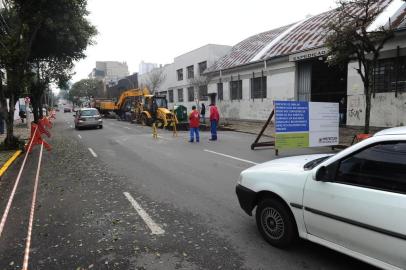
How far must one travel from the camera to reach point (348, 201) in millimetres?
3447

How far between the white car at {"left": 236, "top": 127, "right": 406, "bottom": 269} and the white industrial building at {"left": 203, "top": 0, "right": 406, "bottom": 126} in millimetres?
12574

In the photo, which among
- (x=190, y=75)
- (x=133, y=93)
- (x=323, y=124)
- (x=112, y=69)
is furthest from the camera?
(x=112, y=69)

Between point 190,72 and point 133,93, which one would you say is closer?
point 133,93

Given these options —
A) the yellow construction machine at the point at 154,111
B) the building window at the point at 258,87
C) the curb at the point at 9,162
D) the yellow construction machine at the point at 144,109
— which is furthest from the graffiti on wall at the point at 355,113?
the curb at the point at 9,162

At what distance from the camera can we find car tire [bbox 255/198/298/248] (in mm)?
4156

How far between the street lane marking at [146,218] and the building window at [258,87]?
2063 cm

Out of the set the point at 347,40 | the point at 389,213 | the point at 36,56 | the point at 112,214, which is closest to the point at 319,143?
the point at 347,40

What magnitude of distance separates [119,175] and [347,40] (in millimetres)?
9424

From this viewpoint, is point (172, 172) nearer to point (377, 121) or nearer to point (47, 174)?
point (47, 174)

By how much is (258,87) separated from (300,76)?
459 centimetres

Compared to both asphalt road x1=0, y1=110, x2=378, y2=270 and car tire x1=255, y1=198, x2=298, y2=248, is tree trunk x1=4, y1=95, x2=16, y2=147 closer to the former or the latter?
asphalt road x1=0, y1=110, x2=378, y2=270

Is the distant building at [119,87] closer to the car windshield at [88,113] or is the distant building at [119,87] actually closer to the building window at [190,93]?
the building window at [190,93]

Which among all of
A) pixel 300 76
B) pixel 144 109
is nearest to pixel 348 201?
pixel 300 76

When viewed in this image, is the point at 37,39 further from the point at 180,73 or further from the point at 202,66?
the point at 180,73
